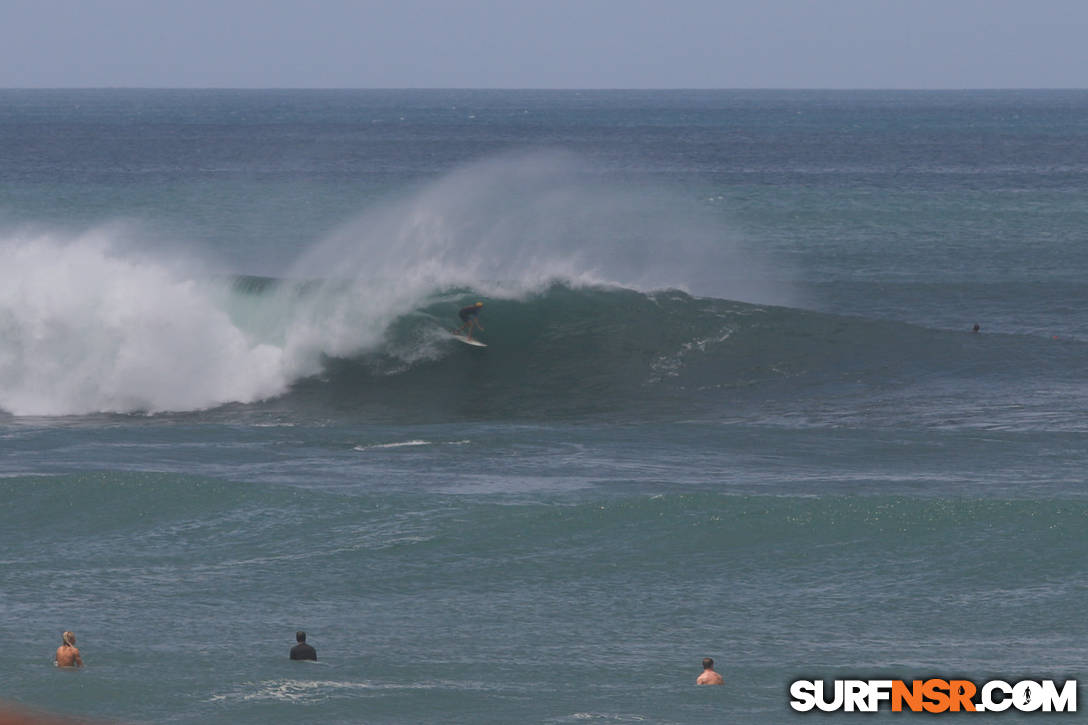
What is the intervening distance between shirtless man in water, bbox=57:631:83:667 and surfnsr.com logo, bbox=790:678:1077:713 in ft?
26.1

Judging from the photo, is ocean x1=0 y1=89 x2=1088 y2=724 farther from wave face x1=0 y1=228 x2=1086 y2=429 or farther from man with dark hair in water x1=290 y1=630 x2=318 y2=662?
man with dark hair in water x1=290 y1=630 x2=318 y2=662

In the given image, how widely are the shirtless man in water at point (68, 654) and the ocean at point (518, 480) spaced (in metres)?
0.24

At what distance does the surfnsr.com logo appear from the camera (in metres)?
15.4

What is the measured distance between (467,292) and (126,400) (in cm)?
942

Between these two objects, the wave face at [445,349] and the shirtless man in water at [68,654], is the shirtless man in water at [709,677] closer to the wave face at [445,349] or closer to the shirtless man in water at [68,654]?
the shirtless man in water at [68,654]

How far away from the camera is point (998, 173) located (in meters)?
Result: 105

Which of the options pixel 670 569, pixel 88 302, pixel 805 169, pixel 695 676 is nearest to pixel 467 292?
pixel 88 302

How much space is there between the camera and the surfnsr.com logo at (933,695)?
1538 centimetres

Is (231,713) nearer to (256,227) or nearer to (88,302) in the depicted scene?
(88,302)

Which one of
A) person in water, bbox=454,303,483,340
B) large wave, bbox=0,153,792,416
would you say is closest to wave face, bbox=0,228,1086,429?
large wave, bbox=0,153,792,416

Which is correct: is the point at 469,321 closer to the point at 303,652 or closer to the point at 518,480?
the point at 518,480

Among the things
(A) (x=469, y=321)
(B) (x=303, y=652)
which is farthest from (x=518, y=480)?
(A) (x=469, y=321)

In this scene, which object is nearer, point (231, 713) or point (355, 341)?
point (231, 713)

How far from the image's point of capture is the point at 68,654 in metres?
16.2
